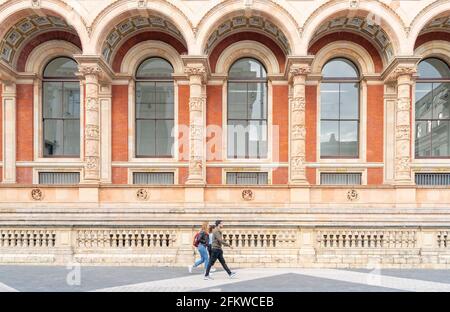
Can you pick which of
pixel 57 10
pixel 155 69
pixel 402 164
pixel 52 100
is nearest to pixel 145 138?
pixel 155 69

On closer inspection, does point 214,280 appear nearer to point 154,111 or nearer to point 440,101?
point 154,111

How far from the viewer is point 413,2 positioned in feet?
51.5

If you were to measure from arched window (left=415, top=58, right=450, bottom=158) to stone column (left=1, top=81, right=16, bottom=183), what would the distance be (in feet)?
66.0

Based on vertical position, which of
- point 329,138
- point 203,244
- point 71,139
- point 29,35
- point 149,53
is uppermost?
point 29,35

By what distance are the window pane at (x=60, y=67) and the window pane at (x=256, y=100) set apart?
9.04 meters

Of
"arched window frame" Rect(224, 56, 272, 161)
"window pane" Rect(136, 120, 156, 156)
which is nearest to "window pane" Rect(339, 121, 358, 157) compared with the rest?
"arched window frame" Rect(224, 56, 272, 161)

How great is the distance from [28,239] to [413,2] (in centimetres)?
1758

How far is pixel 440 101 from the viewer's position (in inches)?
733

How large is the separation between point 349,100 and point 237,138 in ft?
19.8

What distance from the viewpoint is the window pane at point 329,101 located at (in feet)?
61.2

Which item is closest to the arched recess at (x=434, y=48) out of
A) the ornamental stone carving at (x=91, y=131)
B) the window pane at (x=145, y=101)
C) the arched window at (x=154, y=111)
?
the arched window at (x=154, y=111)

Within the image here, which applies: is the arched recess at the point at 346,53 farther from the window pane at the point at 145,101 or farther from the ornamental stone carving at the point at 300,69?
the window pane at the point at 145,101

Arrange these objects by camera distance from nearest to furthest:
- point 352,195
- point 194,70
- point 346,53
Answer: point 352,195 < point 194,70 < point 346,53

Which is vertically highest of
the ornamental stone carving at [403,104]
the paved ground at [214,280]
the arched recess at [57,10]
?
the arched recess at [57,10]
